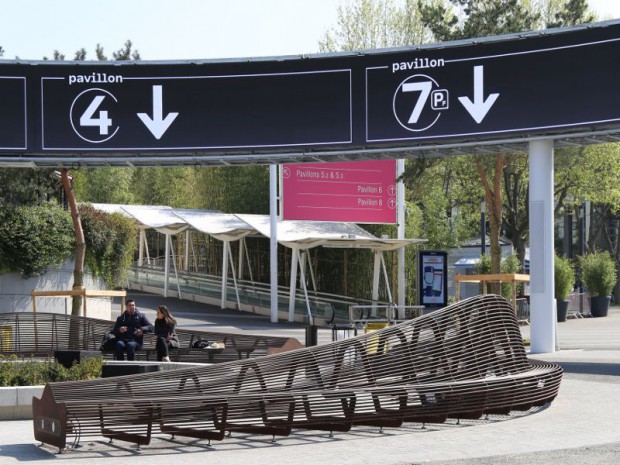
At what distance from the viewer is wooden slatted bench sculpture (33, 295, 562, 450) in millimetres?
11797

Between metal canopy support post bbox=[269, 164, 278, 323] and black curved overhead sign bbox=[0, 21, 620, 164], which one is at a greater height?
black curved overhead sign bbox=[0, 21, 620, 164]

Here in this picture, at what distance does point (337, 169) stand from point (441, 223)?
16047 millimetres

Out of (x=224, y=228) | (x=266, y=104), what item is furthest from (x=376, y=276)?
(x=266, y=104)

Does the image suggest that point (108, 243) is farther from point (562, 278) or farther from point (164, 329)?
point (562, 278)

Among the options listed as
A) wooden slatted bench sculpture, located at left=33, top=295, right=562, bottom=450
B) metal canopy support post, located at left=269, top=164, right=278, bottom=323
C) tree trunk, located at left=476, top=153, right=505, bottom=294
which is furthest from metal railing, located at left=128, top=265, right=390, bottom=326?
wooden slatted bench sculpture, located at left=33, top=295, right=562, bottom=450

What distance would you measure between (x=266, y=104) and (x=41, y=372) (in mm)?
9981

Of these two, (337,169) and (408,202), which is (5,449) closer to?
(337,169)

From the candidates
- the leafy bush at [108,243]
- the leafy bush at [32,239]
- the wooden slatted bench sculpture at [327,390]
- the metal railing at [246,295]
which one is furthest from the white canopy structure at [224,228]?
the wooden slatted bench sculpture at [327,390]

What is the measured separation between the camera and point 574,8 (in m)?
38.8

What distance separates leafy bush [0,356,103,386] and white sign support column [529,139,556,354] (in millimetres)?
10082

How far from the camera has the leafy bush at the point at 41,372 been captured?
611 inches

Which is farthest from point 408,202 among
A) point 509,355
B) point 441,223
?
point 509,355

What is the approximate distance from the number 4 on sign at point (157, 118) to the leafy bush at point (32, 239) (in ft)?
23.1

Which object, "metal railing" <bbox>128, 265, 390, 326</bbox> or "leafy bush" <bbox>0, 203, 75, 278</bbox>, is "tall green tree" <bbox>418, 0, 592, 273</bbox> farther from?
"leafy bush" <bbox>0, 203, 75, 278</bbox>
